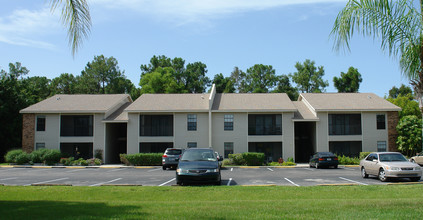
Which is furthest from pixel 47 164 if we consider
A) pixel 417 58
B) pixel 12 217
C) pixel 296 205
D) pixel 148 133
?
pixel 417 58

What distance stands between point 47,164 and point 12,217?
25.7 m

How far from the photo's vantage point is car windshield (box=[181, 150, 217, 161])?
15416mm

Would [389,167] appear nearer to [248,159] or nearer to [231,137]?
[248,159]

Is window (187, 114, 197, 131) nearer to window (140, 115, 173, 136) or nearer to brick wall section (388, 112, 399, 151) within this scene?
window (140, 115, 173, 136)

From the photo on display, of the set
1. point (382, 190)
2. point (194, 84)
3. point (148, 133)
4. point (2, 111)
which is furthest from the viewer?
point (194, 84)

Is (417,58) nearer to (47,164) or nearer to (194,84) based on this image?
(47,164)

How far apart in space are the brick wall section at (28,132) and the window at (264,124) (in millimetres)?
20269

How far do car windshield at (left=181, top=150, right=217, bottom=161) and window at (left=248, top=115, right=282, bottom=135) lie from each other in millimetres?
17549

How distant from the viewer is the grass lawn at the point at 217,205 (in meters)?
7.25

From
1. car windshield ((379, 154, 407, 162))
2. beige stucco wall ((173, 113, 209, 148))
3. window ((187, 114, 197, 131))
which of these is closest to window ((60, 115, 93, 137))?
beige stucco wall ((173, 113, 209, 148))

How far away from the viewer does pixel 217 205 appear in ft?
28.2

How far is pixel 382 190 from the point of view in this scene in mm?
11828

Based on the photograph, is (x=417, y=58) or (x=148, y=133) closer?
(x=417, y=58)

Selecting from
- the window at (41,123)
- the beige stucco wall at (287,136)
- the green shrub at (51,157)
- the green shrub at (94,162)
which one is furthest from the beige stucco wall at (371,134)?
the window at (41,123)
